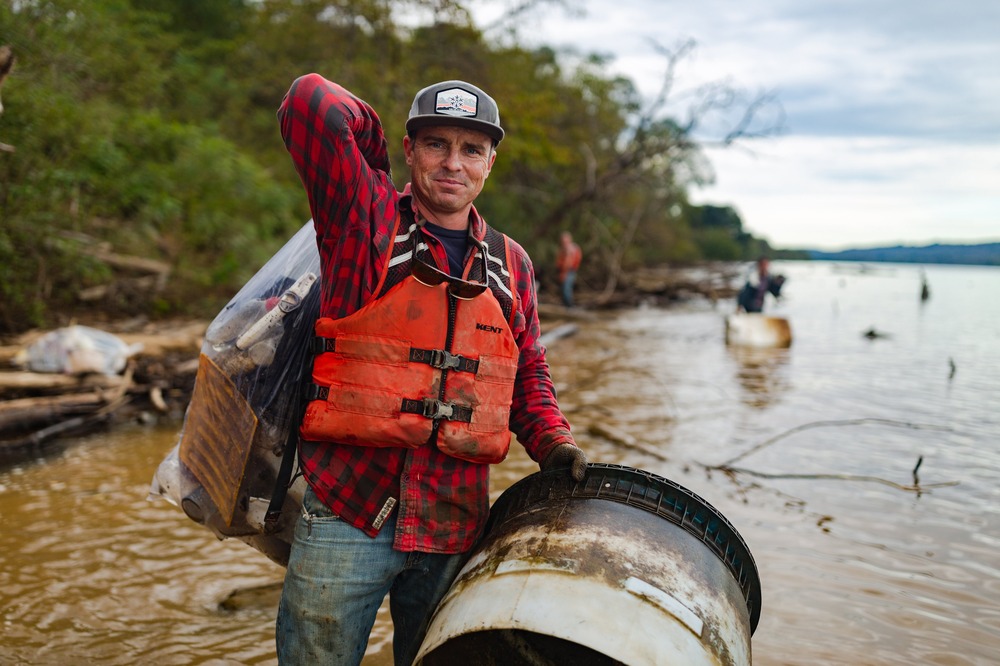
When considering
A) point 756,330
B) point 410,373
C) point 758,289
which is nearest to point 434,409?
point 410,373

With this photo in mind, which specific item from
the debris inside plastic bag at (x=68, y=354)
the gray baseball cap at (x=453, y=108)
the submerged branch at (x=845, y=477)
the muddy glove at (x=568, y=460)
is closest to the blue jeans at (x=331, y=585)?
the muddy glove at (x=568, y=460)

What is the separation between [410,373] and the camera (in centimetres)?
210

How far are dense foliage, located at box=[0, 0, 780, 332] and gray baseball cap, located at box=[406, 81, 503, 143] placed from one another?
720 centimetres

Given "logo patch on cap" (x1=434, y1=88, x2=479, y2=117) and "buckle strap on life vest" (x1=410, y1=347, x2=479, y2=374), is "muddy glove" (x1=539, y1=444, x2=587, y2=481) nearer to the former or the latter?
"buckle strap on life vest" (x1=410, y1=347, x2=479, y2=374)

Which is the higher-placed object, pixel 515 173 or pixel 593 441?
pixel 515 173

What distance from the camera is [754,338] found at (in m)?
15.4

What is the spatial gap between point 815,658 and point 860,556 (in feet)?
4.93

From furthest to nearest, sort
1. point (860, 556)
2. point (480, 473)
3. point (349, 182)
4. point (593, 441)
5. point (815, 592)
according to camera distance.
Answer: point (593, 441) → point (860, 556) → point (815, 592) → point (480, 473) → point (349, 182)

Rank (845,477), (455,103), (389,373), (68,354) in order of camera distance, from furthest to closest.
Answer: (68,354), (845,477), (455,103), (389,373)

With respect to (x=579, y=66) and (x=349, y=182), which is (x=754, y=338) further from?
(x=579, y=66)

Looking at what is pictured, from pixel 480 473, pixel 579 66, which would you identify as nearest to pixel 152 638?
pixel 480 473

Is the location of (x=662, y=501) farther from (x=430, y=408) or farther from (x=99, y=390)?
(x=99, y=390)

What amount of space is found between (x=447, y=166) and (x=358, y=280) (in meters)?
0.42

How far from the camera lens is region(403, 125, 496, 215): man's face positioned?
223 centimetres
